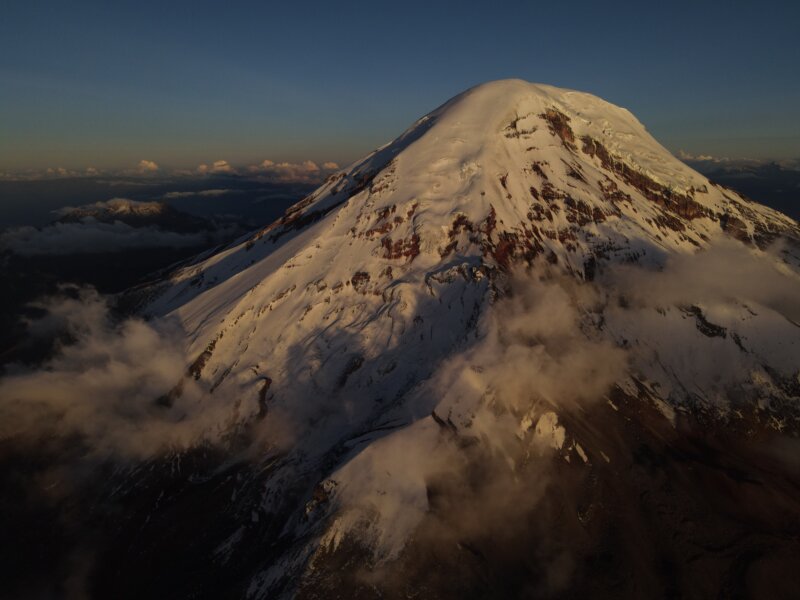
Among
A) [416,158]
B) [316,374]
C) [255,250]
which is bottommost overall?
[316,374]

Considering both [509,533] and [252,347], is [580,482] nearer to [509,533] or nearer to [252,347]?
[509,533]

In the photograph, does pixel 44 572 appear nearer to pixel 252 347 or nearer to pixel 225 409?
pixel 225 409

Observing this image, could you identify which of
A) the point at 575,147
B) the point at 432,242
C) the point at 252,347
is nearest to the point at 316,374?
the point at 252,347

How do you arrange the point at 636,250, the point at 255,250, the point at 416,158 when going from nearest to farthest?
the point at 636,250 → the point at 416,158 → the point at 255,250

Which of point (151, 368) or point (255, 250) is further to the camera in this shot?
point (255, 250)

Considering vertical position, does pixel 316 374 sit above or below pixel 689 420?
above

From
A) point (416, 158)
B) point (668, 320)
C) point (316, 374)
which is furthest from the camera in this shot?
point (416, 158)
